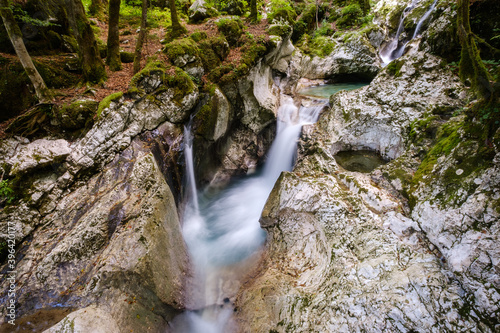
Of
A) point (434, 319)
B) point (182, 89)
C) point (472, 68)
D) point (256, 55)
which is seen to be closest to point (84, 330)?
point (434, 319)

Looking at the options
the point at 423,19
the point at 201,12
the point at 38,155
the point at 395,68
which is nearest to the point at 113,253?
the point at 38,155

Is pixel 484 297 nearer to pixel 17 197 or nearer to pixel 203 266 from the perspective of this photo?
pixel 203 266

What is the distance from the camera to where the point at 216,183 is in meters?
11.1

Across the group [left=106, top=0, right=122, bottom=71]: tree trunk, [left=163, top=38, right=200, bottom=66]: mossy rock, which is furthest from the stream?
[left=106, top=0, right=122, bottom=71]: tree trunk

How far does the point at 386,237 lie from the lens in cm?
473

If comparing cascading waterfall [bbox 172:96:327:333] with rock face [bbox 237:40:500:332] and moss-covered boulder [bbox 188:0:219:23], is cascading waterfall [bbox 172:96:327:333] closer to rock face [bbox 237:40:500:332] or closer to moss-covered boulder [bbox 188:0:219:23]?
rock face [bbox 237:40:500:332]

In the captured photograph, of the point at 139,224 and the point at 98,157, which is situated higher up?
the point at 98,157

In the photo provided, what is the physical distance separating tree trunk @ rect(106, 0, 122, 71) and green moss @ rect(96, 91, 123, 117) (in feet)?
9.20

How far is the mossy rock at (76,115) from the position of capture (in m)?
6.56

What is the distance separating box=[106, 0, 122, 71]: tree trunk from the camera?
27.3ft

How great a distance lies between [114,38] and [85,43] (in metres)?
1.40

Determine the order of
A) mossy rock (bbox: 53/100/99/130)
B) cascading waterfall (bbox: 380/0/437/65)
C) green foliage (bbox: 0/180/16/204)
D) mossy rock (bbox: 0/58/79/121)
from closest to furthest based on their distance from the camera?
1. green foliage (bbox: 0/180/16/204)
2. mossy rock (bbox: 0/58/79/121)
3. mossy rock (bbox: 53/100/99/130)
4. cascading waterfall (bbox: 380/0/437/65)

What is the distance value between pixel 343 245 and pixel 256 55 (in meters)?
10.1

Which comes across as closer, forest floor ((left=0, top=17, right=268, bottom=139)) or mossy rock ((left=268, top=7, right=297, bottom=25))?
forest floor ((left=0, top=17, right=268, bottom=139))
